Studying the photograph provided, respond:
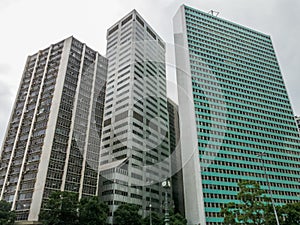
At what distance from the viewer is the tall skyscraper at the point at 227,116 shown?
55781mm

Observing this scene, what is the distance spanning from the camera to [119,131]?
6084 cm

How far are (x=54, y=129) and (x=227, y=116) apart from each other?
42.7 meters

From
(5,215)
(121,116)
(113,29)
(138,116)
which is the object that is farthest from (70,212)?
(113,29)

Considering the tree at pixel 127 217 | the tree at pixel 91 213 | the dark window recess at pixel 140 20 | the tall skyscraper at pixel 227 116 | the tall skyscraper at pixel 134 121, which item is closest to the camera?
the tree at pixel 91 213

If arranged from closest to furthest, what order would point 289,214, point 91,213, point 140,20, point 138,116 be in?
point 289,214 < point 91,213 < point 138,116 < point 140,20

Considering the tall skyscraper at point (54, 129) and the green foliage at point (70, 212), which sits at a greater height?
the tall skyscraper at point (54, 129)

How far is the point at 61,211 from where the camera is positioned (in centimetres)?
3297

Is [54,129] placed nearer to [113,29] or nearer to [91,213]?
[91,213]

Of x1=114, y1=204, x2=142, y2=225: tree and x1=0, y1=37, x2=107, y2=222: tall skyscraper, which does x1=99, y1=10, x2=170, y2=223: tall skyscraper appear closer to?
x1=0, y1=37, x2=107, y2=222: tall skyscraper

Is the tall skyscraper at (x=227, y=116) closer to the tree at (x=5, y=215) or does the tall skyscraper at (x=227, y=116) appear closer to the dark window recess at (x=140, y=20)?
the dark window recess at (x=140, y=20)

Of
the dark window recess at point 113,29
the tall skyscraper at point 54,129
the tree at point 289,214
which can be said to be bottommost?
the tree at point 289,214

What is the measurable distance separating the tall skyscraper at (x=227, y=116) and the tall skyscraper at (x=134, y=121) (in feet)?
24.4

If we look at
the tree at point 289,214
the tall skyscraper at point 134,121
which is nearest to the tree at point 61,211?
the tall skyscraper at point 134,121

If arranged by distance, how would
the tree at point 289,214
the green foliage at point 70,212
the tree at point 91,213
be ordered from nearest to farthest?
the tree at point 289,214
the green foliage at point 70,212
the tree at point 91,213
